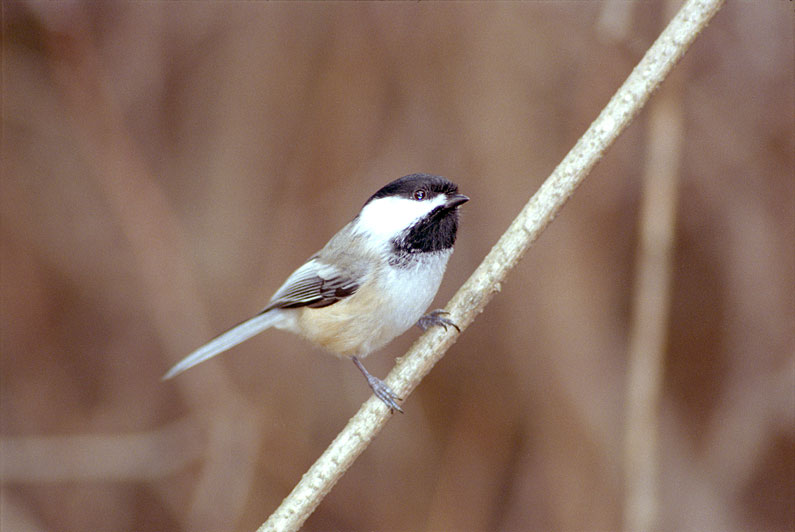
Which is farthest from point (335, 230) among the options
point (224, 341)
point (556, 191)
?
Answer: point (556, 191)

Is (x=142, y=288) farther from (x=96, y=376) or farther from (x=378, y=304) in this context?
(x=378, y=304)

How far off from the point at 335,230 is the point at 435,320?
1.52 metres

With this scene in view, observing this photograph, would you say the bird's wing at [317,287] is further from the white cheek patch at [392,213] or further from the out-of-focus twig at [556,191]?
the out-of-focus twig at [556,191]

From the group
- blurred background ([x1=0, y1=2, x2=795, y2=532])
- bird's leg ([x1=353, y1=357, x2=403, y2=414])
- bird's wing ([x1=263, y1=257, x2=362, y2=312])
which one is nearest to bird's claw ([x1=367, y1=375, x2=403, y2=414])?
bird's leg ([x1=353, y1=357, x2=403, y2=414])

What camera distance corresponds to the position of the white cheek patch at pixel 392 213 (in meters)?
1.99

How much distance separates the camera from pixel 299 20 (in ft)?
11.7

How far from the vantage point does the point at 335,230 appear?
354cm

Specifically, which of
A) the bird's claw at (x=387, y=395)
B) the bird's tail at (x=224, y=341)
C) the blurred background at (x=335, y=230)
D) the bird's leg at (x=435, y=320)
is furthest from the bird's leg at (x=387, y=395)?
the blurred background at (x=335, y=230)

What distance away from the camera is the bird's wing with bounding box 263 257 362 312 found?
7.38ft

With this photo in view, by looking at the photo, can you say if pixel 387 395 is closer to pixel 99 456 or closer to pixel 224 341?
pixel 224 341

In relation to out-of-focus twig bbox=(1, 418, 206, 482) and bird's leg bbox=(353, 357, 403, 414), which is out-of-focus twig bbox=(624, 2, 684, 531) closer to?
bird's leg bbox=(353, 357, 403, 414)

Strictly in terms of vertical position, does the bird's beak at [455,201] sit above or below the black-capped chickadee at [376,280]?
above

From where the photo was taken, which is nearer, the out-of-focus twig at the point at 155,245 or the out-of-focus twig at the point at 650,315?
the out-of-focus twig at the point at 650,315

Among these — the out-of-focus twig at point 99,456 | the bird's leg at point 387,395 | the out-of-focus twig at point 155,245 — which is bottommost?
the out-of-focus twig at point 99,456
